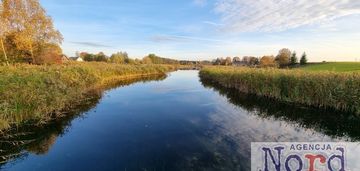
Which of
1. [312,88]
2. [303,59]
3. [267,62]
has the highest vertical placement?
[303,59]

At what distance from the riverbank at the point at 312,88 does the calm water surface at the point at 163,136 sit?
789mm

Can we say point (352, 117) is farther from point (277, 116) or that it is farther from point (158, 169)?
point (158, 169)

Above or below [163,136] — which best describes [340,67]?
above

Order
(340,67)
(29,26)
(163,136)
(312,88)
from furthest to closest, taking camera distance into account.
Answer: (340,67) → (29,26) → (312,88) → (163,136)

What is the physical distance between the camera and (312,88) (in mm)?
11398

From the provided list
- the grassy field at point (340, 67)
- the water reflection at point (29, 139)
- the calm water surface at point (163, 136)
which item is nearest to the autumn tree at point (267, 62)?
the grassy field at point (340, 67)

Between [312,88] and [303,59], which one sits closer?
[312,88]

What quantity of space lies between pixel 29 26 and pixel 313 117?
93.1 ft

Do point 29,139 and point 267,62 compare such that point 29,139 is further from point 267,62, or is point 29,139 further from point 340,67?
point 267,62

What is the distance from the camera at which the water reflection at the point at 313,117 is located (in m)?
7.84

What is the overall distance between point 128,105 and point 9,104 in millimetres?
6104

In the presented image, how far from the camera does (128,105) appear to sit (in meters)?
13.2

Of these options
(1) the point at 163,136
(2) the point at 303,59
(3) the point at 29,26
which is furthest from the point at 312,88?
(2) the point at 303,59

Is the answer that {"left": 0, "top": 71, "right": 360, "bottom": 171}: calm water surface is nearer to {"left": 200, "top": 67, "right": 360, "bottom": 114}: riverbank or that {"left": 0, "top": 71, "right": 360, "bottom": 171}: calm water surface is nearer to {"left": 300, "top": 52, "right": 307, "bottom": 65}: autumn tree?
{"left": 200, "top": 67, "right": 360, "bottom": 114}: riverbank
